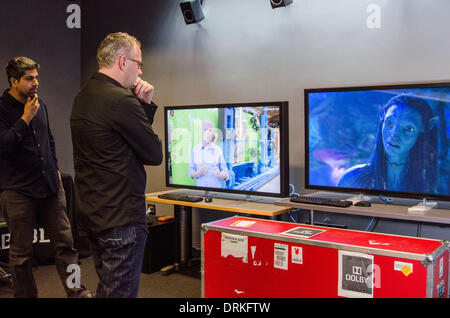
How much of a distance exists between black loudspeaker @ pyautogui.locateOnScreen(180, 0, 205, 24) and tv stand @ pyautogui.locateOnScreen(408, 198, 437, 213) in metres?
2.54

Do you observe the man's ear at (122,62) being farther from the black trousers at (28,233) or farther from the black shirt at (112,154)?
the black trousers at (28,233)

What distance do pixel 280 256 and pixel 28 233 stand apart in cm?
155

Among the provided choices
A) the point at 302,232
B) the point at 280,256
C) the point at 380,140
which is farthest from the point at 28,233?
the point at 380,140

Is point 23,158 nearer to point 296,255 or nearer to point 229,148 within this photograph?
point 229,148

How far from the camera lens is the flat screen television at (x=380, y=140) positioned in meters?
2.61

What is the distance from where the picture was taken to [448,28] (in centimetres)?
279

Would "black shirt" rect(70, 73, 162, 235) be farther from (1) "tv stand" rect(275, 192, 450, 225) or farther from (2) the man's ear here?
(1) "tv stand" rect(275, 192, 450, 225)

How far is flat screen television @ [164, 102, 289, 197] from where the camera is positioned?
10.6 ft

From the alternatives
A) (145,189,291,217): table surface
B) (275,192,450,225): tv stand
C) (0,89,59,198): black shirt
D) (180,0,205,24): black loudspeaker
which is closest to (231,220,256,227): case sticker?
(145,189,291,217): table surface

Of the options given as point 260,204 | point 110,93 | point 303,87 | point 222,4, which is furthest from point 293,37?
point 110,93

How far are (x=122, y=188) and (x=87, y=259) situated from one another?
8.26ft

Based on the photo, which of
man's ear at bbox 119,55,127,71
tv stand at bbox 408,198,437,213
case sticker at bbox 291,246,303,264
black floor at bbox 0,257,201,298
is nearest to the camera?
man's ear at bbox 119,55,127,71

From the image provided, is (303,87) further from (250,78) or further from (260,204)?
(260,204)

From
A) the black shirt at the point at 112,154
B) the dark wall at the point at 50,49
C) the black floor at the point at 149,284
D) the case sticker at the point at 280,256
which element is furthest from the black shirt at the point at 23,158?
the dark wall at the point at 50,49
